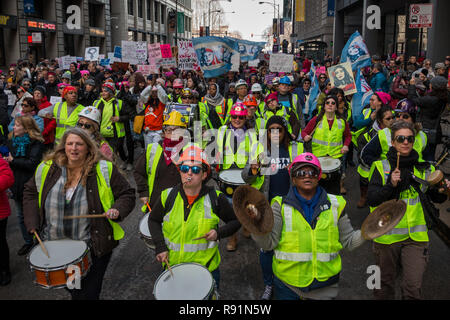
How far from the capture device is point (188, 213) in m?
3.31

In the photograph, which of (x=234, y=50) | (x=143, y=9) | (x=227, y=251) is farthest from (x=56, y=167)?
(x=143, y=9)

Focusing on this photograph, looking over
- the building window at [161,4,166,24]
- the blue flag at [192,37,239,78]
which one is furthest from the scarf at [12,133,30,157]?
the building window at [161,4,166,24]

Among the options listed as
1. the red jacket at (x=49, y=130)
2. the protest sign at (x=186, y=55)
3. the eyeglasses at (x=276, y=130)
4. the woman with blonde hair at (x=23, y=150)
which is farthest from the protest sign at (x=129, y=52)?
the eyeglasses at (x=276, y=130)

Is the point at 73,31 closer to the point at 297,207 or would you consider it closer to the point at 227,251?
the point at 227,251

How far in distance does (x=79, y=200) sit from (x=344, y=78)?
22.8 feet

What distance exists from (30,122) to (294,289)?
3958 millimetres

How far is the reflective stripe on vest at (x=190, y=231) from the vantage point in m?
3.28

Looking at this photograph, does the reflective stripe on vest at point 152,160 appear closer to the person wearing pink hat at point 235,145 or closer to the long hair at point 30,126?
the person wearing pink hat at point 235,145

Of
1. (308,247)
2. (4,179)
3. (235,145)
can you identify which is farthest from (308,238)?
(4,179)

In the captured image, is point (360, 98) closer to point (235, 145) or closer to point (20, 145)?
point (235, 145)

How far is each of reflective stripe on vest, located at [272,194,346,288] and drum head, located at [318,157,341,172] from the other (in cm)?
223

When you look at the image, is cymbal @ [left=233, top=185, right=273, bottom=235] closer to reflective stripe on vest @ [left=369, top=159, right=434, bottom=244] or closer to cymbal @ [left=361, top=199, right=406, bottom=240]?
cymbal @ [left=361, top=199, right=406, bottom=240]

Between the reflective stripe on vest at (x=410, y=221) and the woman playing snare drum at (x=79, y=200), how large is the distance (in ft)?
7.56

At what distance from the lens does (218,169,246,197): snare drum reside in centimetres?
486
